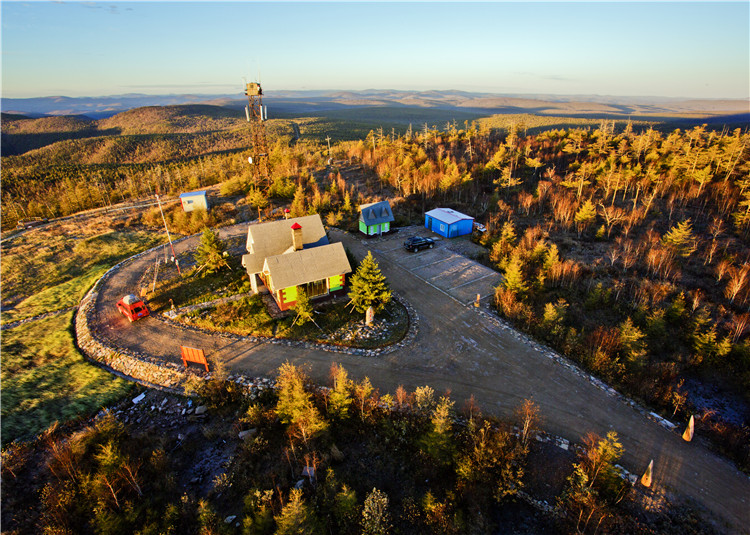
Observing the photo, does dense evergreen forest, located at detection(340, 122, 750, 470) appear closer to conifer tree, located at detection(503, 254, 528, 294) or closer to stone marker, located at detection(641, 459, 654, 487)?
conifer tree, located at detection(503, 254, 528, 294)

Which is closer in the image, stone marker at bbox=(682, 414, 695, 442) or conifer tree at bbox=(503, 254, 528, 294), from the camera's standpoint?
stone marker at bbox=(682, 414, 695, 442)

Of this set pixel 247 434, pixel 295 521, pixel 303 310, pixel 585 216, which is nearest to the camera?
pixel 295 521

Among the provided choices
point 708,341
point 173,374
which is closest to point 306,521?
point 173,374

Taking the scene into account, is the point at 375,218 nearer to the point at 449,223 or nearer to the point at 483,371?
the point at 449,223

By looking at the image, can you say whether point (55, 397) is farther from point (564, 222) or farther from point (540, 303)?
point (564, 222)

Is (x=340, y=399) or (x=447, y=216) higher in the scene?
(x=447, y=216)

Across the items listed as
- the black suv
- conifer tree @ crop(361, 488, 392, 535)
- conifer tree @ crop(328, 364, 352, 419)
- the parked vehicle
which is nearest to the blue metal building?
the black suv

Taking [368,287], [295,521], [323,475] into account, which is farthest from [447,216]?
[295,521]
